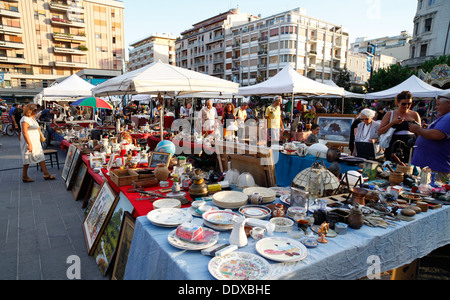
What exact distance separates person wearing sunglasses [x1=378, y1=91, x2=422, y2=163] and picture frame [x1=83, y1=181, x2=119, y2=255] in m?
4.04

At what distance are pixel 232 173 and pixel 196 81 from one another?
2.48 m

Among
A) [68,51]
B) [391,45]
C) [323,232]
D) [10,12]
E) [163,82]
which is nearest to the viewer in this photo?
[323,232]

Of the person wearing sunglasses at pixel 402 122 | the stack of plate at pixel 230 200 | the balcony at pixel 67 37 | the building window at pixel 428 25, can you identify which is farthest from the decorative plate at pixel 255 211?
the building window at pixel 428 25

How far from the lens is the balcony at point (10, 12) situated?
A: 112ft

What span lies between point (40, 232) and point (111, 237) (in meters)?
1.59

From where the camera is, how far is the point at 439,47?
113 ft

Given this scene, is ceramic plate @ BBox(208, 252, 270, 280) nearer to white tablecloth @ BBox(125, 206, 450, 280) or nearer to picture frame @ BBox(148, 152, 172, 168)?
white tablecloth @ BBox(125, 206, 450, 280)

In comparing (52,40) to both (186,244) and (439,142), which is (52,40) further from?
(439,142)

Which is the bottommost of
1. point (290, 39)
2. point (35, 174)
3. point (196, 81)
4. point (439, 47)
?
point (35, 174)

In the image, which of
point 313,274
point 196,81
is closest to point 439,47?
point 196,81

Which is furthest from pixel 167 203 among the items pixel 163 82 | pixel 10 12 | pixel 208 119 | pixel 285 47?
pixel 10 12

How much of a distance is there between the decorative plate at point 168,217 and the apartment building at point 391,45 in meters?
71.8

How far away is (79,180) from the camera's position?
488 cm
